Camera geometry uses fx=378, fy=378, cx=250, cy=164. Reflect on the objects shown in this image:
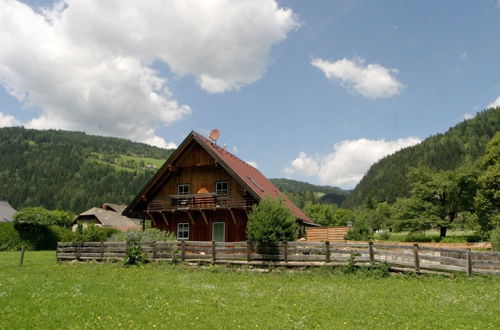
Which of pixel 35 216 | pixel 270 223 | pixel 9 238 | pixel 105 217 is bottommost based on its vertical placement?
pixel 9 238

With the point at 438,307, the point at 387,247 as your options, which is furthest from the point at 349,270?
the point at 438,307

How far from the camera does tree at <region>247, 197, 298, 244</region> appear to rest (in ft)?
66.4

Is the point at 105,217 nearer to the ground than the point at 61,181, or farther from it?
nearer to the ground

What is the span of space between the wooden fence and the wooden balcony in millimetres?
4463

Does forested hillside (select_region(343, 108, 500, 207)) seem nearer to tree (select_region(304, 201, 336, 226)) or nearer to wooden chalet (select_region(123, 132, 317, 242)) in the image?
tree (select_region(304, 201, 336, 226))

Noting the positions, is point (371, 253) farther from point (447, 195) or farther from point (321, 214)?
point (321, 214)

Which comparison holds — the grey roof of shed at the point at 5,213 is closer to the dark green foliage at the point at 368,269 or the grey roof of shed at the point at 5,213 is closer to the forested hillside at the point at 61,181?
the dark green foliage at the point at 368,269

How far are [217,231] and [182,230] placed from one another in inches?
123

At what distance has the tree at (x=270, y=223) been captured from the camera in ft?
66.4

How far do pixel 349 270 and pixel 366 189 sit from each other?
572 ft

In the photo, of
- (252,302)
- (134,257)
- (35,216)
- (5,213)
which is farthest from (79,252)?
(5,213)

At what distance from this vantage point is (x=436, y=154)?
165 m

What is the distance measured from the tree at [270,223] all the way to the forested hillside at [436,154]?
13136 cm

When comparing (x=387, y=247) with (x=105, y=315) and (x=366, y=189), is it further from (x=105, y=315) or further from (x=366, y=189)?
(x=366, y=189)
